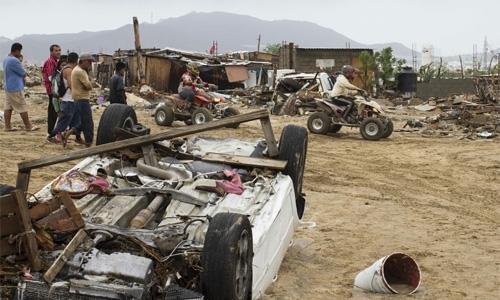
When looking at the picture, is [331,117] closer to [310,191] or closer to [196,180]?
[310,191]

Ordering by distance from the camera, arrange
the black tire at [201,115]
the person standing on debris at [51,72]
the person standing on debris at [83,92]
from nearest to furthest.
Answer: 1. the person standing on debris at [83,92]
2. the person standing on debris at [51,72]
3. the black tire at [201,115]

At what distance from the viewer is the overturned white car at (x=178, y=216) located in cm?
418

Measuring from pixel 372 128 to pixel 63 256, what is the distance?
12.9m

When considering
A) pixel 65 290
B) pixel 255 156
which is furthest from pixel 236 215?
pixel 255 156

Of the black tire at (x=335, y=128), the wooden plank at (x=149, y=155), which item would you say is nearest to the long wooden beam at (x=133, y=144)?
the wooden plank at (x=149, y=155)

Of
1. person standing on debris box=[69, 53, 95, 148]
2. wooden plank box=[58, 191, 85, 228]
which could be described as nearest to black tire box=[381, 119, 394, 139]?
person standing on debris box=[69, 53, 95, 148]

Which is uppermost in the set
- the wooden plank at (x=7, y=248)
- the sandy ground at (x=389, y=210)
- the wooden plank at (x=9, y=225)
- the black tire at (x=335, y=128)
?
the wooden plank at (x=9, y=225)

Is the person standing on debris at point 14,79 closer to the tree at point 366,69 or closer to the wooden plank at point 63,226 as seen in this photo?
the wooden plank at point 63,226

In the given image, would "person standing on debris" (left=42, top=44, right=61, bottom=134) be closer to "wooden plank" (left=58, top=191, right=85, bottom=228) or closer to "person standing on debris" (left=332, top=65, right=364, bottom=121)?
"person standing on debris" (left=332, top=65, right=364, bottom=121)

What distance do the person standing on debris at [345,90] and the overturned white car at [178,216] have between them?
30.3 ft

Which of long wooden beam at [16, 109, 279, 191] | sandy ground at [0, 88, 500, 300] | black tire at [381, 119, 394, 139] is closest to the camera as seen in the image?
long wooden beam at [16, 109, 279, 191]

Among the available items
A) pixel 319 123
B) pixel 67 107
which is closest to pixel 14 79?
pixel 67 107

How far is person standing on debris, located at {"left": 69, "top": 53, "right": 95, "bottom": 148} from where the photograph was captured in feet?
38.7

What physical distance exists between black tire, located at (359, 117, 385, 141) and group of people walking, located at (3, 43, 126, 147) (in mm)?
5737
